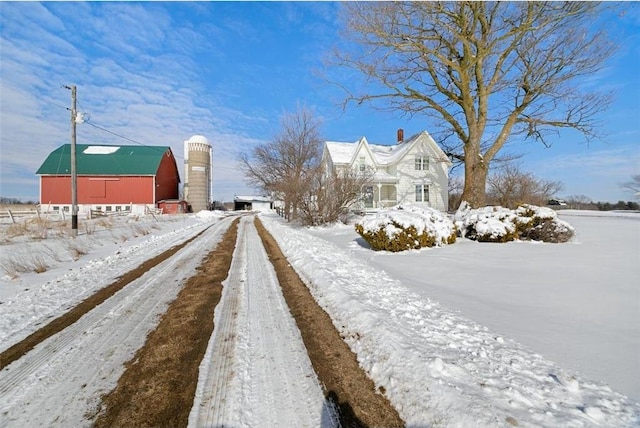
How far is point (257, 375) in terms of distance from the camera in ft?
8.93

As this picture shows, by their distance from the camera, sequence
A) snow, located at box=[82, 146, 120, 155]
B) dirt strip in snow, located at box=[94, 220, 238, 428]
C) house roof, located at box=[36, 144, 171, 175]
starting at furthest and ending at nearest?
snow, located at box=[82, 146, 120, 155]
house roof, located at box=[36, 144, 171, 175]
dirt strip in snow, located at box=[94, 220, 238, 428]

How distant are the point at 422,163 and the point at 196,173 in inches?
1462

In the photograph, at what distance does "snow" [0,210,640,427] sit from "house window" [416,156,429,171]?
79.8 ft

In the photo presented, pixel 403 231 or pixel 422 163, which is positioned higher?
pixel 422 163

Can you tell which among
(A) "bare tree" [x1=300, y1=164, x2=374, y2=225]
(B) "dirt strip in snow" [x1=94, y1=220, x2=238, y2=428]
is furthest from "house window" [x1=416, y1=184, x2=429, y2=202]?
(B) "dirt strip in snow" [x1=94, y1=220, x2=238, y2=428]

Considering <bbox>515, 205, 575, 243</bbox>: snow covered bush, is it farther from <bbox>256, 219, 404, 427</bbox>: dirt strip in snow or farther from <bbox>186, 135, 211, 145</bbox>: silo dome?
<bbox>186, 135, 211, 145</bbox>: silo dome

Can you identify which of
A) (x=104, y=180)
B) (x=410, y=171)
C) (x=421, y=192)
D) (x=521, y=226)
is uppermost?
(x=410, y=171)

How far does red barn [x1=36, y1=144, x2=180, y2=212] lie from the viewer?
4034 centimetres

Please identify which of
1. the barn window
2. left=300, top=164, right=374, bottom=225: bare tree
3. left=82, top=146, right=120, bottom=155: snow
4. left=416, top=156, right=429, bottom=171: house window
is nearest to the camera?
left=300, top=164, right=374, bottom=225: bare tree

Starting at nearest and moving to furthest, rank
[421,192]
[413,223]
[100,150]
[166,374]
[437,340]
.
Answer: [166,374], [437,340], [413,223], [421,192], [100,150]

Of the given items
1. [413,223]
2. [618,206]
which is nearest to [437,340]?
[413,223]

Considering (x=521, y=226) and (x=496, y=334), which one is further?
(x=521, y=226)

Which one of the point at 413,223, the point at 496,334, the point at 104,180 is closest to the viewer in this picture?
the point at 496,334

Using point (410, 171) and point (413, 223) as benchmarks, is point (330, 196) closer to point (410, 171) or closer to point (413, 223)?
point (413, 223)
